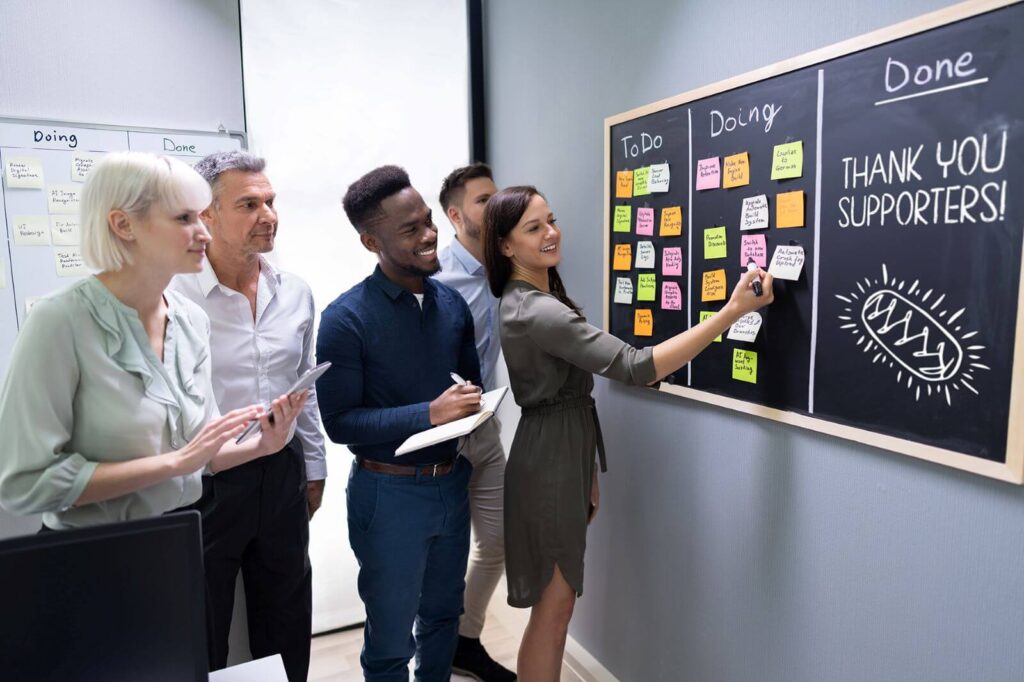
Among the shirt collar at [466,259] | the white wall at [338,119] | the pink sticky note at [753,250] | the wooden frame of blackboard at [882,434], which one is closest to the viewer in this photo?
the wooden frame of blackboard at [882,434]

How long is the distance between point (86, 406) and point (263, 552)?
0.79 meters

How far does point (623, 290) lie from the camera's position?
208 centimetres

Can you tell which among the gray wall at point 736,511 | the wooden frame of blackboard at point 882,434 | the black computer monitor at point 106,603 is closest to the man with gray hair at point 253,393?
the black computer monitor at point 106,603

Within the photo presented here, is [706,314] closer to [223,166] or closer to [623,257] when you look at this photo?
[623,257]

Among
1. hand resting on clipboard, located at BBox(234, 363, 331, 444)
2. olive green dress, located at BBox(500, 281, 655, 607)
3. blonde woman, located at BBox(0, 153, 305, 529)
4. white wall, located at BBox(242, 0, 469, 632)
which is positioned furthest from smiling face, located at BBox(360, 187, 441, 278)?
white wall, located at BBox(242, 0, 469, 632)

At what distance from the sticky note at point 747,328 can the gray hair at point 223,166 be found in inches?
53.9

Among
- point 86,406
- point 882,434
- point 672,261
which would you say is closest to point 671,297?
point 672,261

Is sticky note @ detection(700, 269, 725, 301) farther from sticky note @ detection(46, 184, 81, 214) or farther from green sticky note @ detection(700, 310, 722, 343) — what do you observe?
sticky note @ detection(46, 184, 81, 214)

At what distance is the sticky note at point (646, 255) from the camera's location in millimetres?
1944

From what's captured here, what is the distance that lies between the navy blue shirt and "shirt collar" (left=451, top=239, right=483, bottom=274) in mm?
542

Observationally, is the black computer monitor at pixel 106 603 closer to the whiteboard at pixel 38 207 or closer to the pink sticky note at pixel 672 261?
the pink sticky note at pixel 672 261

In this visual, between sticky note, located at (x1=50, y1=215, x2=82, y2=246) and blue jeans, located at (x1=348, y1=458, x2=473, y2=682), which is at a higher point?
sticky note, located at (x1=50, y1=215, x2=82, y2=246)

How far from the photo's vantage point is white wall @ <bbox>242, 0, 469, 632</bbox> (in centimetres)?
260

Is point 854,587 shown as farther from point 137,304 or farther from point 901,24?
point 137,304
